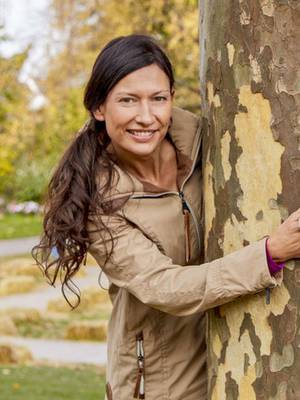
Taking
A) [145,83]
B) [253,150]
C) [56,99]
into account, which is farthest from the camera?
[56,99]

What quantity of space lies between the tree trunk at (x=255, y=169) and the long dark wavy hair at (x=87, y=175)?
233mm

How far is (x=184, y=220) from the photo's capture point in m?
2.54

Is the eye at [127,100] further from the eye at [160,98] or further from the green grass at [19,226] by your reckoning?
the green grass at [19,226]

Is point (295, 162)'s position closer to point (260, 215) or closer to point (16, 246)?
point (260, 215)

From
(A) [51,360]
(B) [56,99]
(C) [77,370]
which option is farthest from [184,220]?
(B) [56,99]

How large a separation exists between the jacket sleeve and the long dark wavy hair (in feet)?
0.14

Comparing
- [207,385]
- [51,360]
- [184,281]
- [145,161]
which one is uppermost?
[145,161]

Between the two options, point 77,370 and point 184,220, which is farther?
point 77,370

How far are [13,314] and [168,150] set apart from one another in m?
9.75

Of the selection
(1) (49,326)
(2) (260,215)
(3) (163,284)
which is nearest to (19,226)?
(1) (49,326)

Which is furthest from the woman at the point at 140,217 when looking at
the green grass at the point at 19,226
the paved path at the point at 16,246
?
the green grass at the point at 19,226

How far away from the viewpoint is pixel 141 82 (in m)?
2.48

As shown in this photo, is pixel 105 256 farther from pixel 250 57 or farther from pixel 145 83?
pixel 250 57

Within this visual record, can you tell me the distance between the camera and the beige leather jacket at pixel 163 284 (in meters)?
2.37
